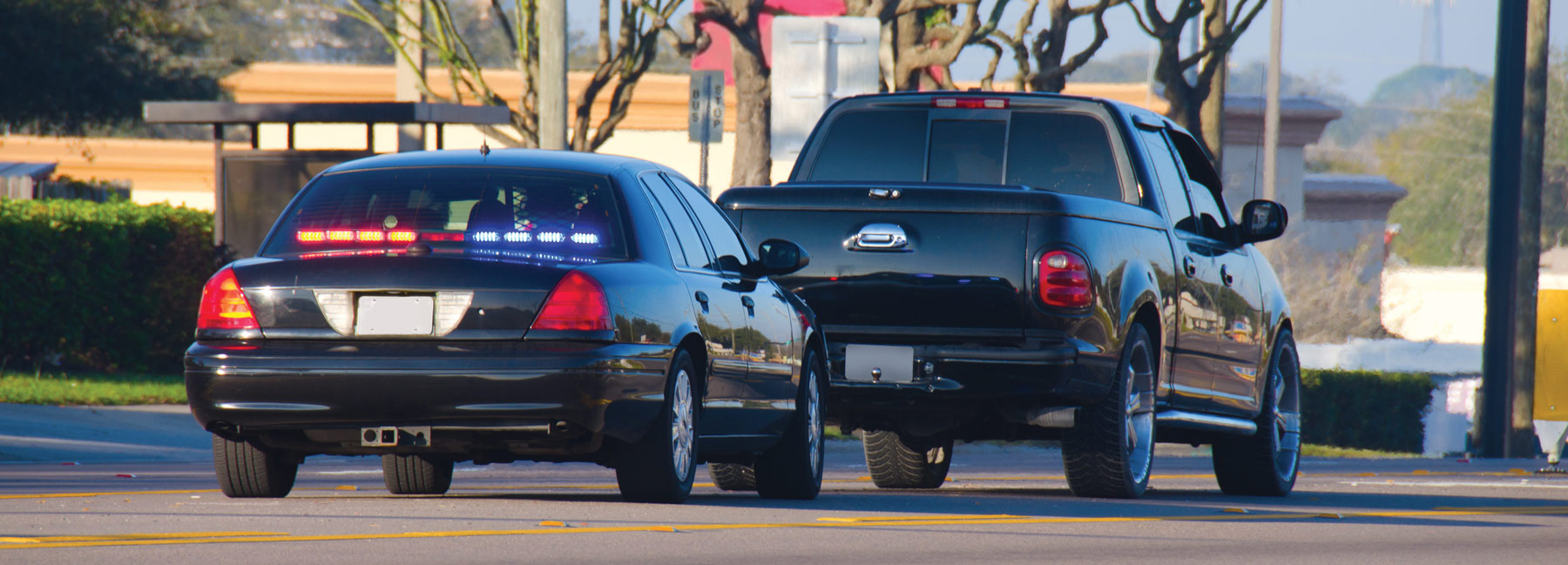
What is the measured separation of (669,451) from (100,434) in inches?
322

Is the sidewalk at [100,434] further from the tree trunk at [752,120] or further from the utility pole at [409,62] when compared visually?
the utility pole at [409,62]

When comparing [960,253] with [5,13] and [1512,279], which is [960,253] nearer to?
[1512,279]

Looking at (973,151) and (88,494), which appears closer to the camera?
(88,494)

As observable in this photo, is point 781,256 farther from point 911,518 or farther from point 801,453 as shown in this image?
point 911,518

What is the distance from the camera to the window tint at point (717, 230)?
9.44m

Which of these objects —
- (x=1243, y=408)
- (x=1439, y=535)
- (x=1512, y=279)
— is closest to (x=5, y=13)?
(x=1512, y=279)

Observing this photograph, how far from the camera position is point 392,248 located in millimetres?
8289

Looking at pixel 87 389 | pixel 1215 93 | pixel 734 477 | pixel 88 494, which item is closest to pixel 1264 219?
pixel 734 477

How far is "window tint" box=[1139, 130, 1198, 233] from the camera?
35.6 feet

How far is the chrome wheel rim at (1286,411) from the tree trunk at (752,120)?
982cm

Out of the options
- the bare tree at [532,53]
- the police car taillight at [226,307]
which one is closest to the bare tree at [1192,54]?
the bare tree at [532,53]

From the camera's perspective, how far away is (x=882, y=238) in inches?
383

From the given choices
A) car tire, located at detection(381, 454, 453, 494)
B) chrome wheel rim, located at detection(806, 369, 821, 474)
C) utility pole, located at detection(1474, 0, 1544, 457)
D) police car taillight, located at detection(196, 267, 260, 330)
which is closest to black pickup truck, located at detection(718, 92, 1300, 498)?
chrome wheel rim, located at detection(806, 369, 821, 474)

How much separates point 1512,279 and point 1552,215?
8536 centimetres
